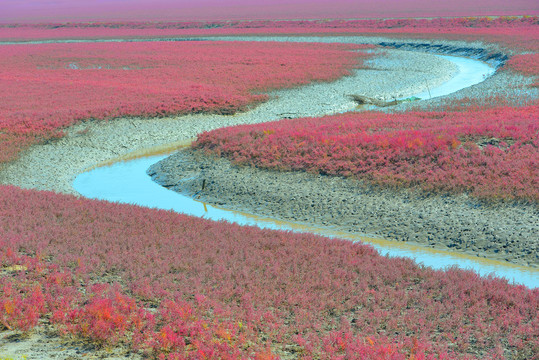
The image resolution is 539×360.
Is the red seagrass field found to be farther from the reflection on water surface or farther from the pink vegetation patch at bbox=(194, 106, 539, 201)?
the reflection on water surface

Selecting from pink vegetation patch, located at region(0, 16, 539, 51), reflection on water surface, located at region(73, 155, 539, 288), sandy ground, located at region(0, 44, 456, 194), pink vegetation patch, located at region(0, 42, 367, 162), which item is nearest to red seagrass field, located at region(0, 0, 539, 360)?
sandy ground, located at region(0, 44, 456, 194)

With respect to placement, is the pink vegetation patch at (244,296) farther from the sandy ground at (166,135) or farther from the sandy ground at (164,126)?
the sandy ground at (164,126)

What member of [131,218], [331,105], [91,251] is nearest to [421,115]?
[331,105]

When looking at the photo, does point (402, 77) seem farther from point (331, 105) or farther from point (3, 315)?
point (3, 315)

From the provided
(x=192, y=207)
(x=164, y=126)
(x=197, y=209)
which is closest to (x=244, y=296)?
(x=197, y=209)

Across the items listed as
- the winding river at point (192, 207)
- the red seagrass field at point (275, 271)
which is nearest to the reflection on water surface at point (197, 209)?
the winding river at point (192, 207)

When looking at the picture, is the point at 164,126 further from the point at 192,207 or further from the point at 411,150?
the point at 411,150
